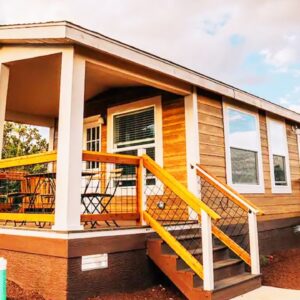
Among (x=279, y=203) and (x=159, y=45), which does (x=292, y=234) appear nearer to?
(x=279, y=203)

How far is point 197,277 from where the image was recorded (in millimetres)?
3885

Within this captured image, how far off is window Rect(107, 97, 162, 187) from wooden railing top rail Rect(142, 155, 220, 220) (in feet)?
4.71

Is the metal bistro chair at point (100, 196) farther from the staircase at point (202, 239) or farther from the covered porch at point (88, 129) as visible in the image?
the staircase at point (202, 239)

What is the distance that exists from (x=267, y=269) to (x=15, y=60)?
5063 millimetres

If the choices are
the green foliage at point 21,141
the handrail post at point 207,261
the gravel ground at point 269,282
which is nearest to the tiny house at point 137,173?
the handrail post at point 207,261

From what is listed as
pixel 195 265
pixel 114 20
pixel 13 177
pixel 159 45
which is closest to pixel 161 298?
pixel 195 265

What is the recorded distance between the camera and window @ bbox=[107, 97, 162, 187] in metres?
6.20

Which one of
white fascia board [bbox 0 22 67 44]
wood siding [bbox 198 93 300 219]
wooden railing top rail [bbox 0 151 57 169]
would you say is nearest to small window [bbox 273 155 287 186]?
wood siding [bbox 198 93 300 219]

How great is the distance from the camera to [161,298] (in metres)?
4.14

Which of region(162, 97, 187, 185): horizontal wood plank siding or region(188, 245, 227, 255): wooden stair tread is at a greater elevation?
region(162, 97, 187, 185): horizontal wood plank siding

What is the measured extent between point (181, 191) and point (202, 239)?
64cm

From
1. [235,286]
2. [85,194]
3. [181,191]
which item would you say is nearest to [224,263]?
[235,286]

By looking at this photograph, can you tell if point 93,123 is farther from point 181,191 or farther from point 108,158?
point 181,191

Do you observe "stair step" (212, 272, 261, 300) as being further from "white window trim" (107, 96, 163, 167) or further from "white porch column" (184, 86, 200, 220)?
"white window trim" (107, 96, 163, 167)
